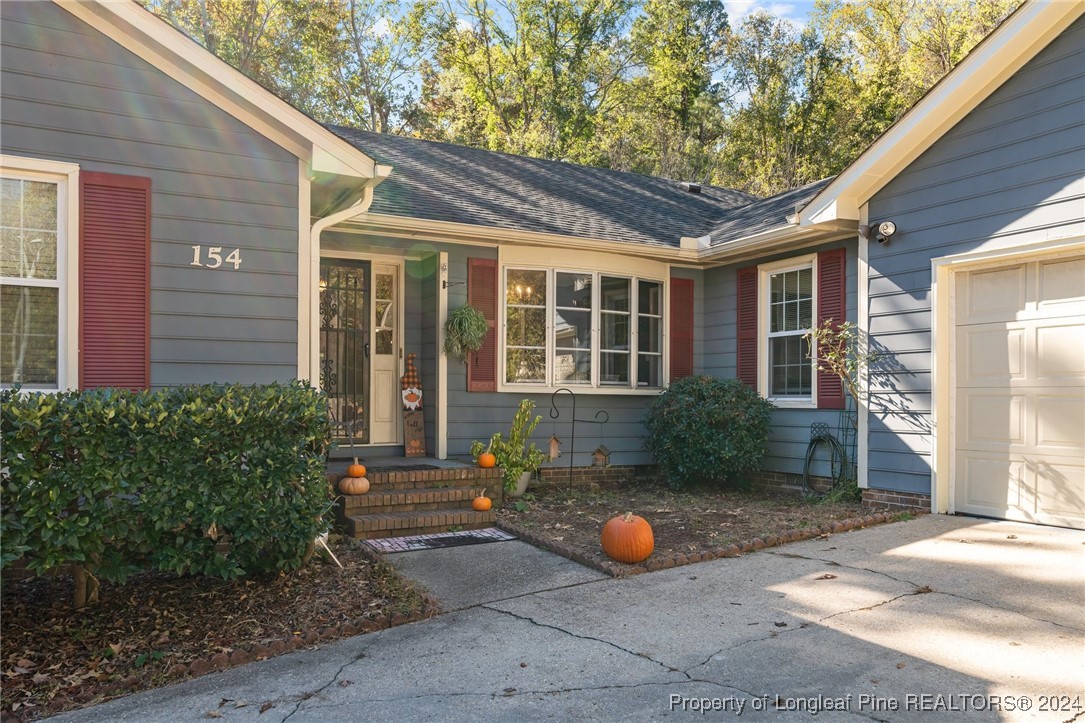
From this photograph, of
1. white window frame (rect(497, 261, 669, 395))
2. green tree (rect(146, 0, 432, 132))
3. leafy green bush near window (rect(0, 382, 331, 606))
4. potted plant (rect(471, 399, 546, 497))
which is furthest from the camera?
green tree (rect(146, 0, 432, 132))

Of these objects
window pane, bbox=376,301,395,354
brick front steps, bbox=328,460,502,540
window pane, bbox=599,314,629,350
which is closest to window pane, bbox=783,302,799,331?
window pane, bbox=599,314,629,350

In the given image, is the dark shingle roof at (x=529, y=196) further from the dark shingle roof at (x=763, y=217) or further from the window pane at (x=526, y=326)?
the window pane at (x=526, y=326)

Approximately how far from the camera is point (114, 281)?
17.1 ft

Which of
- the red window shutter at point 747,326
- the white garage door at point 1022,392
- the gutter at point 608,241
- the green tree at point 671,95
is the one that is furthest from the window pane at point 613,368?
the green tree at point 671,95

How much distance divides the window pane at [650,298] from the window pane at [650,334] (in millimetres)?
100

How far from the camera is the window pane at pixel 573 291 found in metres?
8.75

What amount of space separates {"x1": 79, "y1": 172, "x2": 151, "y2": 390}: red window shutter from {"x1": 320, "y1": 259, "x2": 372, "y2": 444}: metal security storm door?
2.89 metres

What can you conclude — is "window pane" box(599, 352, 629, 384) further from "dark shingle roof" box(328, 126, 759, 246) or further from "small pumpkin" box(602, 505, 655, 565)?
"small pumpkin" box(602, 505, 655, 565)

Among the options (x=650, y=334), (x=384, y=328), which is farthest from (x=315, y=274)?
(x=650, y=334)

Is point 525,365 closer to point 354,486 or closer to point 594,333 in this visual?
point 594,333

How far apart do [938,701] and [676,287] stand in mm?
6761

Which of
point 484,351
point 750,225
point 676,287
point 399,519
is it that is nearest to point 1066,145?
point 750,225

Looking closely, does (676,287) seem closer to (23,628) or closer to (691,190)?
(691,190)

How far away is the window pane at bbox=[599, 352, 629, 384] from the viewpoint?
29.4 ft
